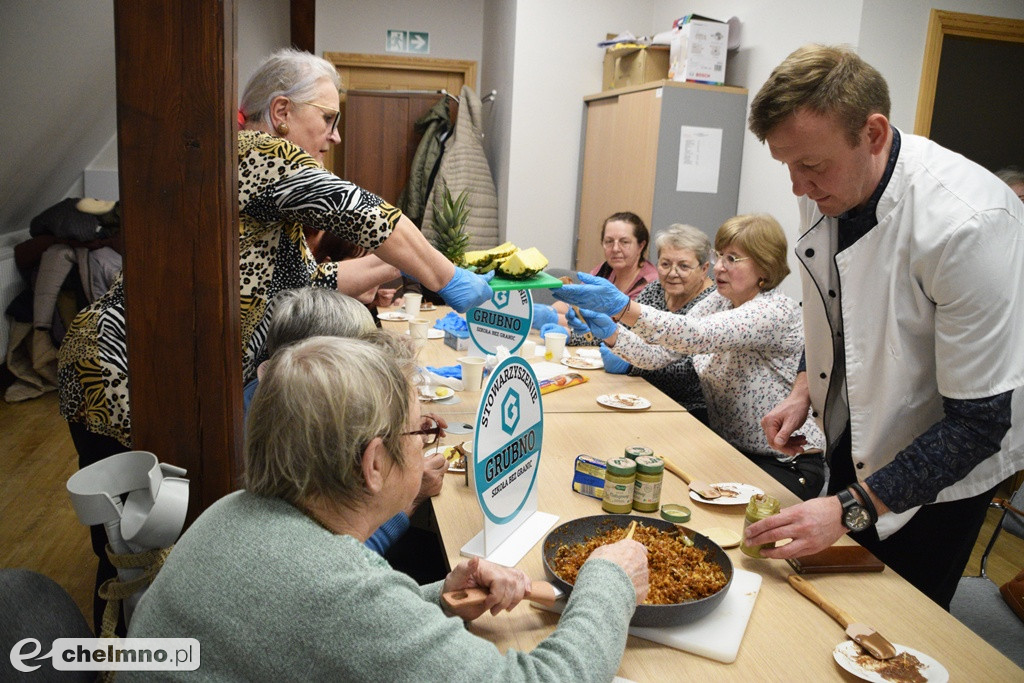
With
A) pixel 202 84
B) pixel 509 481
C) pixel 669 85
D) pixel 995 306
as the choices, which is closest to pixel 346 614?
pixel 509 481

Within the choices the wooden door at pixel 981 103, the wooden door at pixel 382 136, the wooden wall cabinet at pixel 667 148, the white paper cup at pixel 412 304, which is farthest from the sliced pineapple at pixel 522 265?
the wooden door at pixel 382 136

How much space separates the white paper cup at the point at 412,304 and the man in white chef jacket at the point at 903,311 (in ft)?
8.16

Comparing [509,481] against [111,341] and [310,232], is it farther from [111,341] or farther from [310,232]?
[310,232]

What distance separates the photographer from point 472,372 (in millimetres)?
2637

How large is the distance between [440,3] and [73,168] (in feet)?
10.3

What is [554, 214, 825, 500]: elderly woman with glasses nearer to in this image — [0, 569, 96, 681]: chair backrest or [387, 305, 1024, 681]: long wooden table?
[387, 305, 1024, 681]: long wooden table

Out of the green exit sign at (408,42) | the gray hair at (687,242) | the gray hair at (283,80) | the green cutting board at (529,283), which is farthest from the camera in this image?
the green exit sign at (408,42)

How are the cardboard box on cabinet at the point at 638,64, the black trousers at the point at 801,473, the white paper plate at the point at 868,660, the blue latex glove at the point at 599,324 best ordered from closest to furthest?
the white paper plate at the point at 868,660 → the black trousers at the point at 801,473 → the blue latex glove at the point at 599,324 → the cardboard box on cabinet at the point at 638,64

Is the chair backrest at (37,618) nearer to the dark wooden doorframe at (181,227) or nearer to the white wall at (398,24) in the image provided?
the dark wooden doorframe at (181,227)

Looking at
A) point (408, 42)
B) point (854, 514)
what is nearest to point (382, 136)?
point (408, 42)

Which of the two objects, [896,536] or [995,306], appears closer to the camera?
[995,306]

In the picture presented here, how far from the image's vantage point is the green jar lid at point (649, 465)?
5.17ft

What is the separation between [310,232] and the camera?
2361 millimetres

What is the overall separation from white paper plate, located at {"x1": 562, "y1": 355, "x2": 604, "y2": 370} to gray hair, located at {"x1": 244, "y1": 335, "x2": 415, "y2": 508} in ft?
6.69
